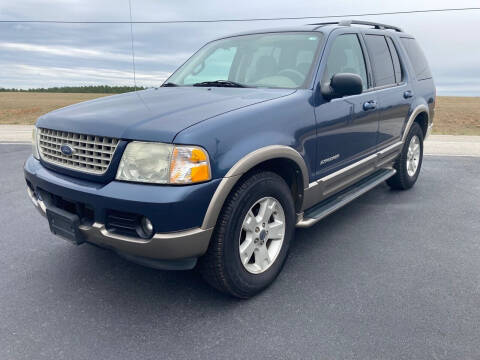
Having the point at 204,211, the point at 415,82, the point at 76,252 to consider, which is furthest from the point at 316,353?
the point at 415,82

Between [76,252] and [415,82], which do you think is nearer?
[76,252]

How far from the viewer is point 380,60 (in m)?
4.54

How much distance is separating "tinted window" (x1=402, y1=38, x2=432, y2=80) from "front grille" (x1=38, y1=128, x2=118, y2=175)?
14.2 feet

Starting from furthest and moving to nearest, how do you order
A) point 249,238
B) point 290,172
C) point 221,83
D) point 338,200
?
1. point 338,200
2. point 221,83
3. point 290,172
4. point 249,238

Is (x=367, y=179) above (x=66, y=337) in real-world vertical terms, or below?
above

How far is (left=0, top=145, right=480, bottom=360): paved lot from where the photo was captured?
2369 millimetres

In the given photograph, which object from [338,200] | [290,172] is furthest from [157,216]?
[338,200]

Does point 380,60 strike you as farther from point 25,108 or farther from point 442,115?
point 25,108

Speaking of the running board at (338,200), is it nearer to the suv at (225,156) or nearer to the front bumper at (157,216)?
the suv at (225,156)

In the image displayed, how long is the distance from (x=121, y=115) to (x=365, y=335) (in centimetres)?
207

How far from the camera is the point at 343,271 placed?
10.8 feet

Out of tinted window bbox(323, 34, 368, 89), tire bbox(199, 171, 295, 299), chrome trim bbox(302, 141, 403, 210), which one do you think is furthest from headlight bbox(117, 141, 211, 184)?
tinted window bbox(323, 34, 368, 89)

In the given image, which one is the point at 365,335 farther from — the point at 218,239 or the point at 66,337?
the point at 66,337

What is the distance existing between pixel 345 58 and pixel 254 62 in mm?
859
